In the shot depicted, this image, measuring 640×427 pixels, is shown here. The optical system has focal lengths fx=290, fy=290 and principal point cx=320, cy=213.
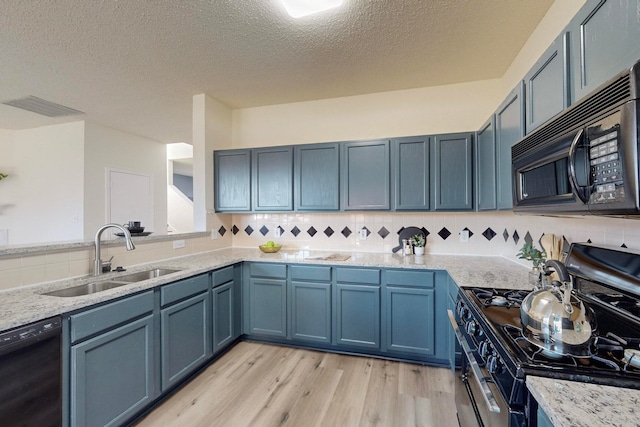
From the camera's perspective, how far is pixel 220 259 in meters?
2.75

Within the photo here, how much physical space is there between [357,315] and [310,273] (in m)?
0.57

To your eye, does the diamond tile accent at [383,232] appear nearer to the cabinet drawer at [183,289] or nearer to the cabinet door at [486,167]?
the cabinet door at [486,167]

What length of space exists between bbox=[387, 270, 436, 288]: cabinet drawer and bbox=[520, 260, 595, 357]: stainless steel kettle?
4.57ft

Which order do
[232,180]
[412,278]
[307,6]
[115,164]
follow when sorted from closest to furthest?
[307,6] < [412,278] < [232,180] < [115,164]

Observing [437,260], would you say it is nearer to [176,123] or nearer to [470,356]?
[470,356]

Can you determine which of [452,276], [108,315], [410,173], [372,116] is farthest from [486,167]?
[108,315]

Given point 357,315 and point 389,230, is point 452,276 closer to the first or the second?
point 357,315

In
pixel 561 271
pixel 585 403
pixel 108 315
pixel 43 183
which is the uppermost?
pixel 43 183

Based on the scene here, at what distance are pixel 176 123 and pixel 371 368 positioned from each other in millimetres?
4180

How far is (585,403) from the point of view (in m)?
0.69

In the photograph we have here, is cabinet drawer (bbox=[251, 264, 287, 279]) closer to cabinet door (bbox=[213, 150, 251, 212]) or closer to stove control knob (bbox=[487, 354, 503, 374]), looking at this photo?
cabinet door (bbox=[213, 150, 251, 212])

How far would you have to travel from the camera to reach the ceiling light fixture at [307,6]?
1.86 meters

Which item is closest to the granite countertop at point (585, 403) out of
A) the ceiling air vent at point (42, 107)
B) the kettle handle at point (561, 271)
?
the kettle handle at point (561, 271)

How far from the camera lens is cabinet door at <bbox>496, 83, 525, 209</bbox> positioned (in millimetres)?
1755
